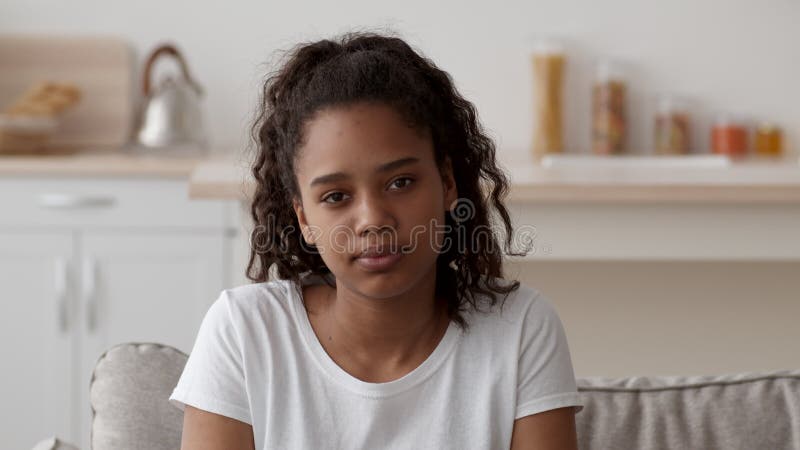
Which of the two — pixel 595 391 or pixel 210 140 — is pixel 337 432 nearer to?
pixel 595 391

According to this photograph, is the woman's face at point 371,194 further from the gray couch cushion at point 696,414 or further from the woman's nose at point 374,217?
the gray couch cushion at point 696,414

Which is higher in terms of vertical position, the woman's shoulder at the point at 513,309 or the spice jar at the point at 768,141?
the spice jar at the point at 768,141

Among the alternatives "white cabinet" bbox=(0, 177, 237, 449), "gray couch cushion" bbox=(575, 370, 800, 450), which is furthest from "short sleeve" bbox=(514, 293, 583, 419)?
"white cabinet" bbox=(0, 177, 237, 449)

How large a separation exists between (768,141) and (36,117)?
1.87m

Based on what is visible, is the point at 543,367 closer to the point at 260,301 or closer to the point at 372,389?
the point at 372,389

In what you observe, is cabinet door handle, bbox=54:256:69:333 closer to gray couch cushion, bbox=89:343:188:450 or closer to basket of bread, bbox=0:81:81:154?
basket of bread, bbox=0:81:81:154

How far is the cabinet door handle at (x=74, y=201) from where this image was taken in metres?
2.71

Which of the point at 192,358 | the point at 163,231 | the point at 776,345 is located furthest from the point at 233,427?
the point at 776,345

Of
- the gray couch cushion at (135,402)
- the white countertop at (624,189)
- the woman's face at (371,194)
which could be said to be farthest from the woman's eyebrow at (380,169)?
the white countertop at (624,189)

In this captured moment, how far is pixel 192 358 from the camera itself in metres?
1.28

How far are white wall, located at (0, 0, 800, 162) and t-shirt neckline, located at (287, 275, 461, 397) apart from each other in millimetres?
1933

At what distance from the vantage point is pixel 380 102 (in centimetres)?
119

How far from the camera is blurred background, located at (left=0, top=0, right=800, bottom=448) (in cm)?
242

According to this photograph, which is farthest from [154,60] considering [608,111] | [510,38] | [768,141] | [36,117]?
[768,141]
